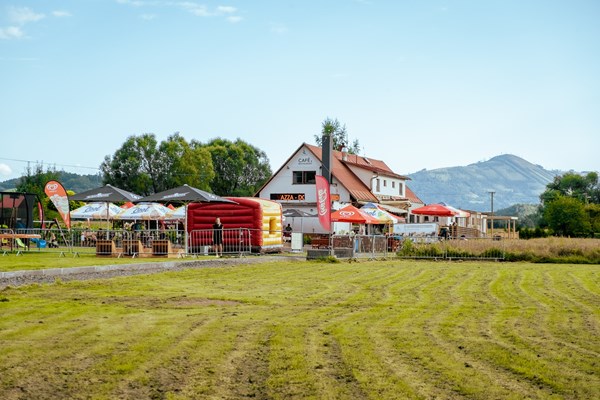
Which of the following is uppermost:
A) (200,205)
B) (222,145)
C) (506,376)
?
(222,145)

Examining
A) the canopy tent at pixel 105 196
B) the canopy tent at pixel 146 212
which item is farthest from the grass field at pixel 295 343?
the canopy tent at pixel 146 212

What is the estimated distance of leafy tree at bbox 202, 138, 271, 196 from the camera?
96062mm

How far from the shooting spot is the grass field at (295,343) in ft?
20.9

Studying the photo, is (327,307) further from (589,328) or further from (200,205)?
(200,205)

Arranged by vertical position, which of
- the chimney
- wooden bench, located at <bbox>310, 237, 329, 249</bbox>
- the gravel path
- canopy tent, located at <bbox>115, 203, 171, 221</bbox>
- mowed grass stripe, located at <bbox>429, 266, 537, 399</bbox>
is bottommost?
mowed grass stripe, located at <bbox>429, 266, 537, 399</bbox>

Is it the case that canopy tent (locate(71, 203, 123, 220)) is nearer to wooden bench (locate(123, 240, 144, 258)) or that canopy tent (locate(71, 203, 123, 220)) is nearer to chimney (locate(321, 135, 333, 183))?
wooden bench (locate(123, 240, 144, 258))

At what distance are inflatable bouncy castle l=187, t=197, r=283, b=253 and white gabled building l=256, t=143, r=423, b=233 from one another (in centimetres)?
2172

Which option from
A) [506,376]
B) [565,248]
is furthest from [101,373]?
[565,248]

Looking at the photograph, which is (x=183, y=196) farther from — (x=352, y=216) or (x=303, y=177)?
(x=303, y=177)

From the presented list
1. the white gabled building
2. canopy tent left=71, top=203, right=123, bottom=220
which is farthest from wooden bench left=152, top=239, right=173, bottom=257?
the white gabled building

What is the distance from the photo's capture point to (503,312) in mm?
11367

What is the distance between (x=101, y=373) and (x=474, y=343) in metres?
4.31

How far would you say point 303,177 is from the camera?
2485 inches

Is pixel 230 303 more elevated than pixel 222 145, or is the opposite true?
pixel 222 145
